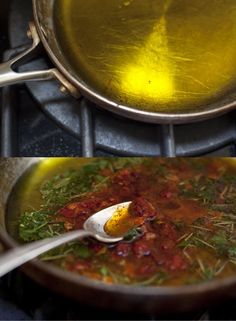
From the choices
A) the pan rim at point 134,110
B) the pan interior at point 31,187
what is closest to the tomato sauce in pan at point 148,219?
the pan interior at point 31,187

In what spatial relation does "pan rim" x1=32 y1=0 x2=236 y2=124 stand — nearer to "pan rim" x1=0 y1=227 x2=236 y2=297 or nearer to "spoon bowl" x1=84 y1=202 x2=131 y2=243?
"spoon bowl" x1=84 y1=202 x2=131 y2=243

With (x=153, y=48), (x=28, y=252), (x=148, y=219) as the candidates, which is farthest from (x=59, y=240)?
(x=153, y=48)

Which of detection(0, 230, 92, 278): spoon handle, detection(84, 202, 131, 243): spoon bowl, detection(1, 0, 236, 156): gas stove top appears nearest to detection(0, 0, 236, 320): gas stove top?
detection(1, 0, 236, 156): gas stove top

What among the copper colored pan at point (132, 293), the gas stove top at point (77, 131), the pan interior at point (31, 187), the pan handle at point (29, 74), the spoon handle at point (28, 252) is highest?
the pan handle at point (29, 74)

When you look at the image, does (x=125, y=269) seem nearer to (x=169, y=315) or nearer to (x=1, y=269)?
(x=169, y=315)

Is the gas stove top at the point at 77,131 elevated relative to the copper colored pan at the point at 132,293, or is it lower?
elevated

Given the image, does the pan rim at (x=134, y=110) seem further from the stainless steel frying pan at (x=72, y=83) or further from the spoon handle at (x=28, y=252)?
the spoon handle at (x=28, y=252)

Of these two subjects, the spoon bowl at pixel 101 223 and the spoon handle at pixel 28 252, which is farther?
the spoon bowl at pixel 101 223

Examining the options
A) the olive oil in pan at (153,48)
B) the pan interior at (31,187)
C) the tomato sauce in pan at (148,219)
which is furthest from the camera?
the olive oil in pan at (153,48)
